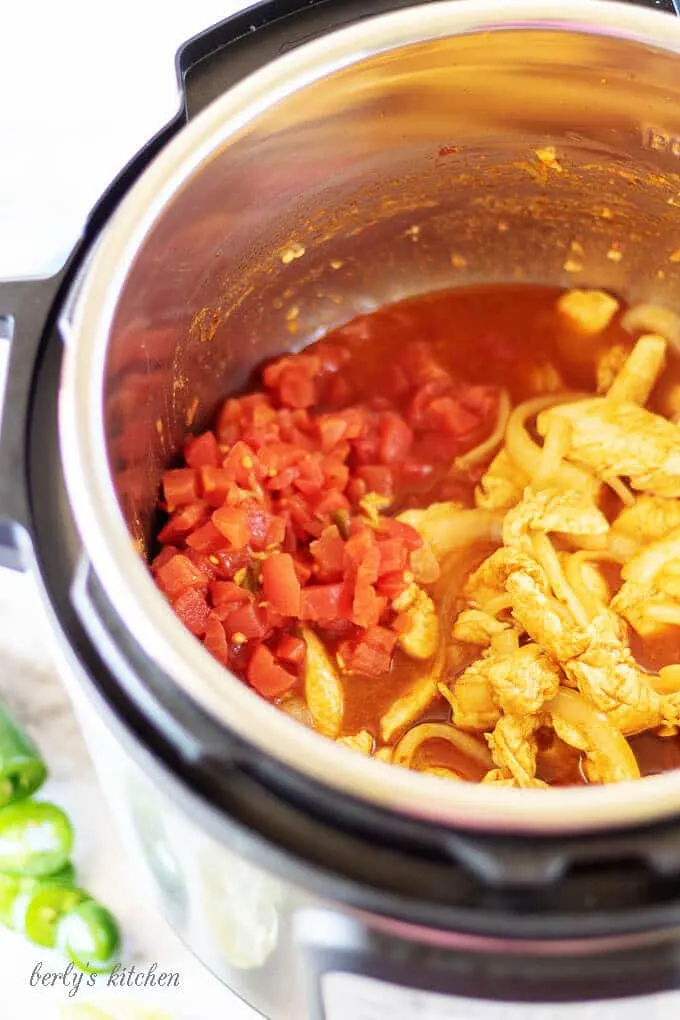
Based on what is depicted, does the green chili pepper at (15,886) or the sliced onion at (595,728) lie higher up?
the sliced onion at (595,728)

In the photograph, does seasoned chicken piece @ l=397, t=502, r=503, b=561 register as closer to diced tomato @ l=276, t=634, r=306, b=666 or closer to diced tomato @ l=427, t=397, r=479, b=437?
diced tomato @ l=427, t=397, r=479, b=437

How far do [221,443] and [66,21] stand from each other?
1.06m

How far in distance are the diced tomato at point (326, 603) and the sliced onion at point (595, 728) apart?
1.05ft

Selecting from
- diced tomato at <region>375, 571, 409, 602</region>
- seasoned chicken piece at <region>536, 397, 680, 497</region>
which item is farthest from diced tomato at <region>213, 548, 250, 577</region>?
seasoned chicken piece at <region>536, 397, 680, 497</region>

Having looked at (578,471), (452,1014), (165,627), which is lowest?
(452,1014)

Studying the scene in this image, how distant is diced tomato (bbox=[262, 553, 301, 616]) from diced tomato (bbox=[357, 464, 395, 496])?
23cm

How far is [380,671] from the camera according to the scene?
61.6 inches

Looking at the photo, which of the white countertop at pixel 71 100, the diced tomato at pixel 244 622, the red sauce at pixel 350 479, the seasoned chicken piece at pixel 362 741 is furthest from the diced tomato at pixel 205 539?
the white countertop at pixel 71 100

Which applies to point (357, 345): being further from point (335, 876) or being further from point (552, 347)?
point (335, 876)

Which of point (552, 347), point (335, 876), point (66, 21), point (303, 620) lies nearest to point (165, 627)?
point (335, 876)

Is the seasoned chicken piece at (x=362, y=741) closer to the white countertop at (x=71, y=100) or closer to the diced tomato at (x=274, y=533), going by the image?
the diced tomato at (x=274, y=533)

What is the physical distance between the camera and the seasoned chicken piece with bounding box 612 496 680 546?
5.50ft

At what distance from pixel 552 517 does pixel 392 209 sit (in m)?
0.58

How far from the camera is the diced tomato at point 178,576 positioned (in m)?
1.49
